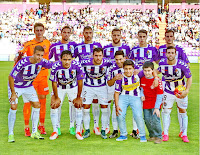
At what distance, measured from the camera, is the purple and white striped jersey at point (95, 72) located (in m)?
6.77

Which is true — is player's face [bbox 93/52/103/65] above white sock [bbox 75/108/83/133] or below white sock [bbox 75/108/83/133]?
above

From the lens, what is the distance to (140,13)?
39594mm

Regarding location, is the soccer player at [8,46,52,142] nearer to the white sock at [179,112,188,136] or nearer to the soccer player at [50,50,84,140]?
the soccer player at [50,50,84,140]

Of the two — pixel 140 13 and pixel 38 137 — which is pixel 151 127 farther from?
pixel 140 13

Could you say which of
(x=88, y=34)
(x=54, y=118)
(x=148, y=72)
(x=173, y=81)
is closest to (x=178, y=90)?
(x=173, y=81)

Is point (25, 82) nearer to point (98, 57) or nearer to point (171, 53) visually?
point (98, 57)

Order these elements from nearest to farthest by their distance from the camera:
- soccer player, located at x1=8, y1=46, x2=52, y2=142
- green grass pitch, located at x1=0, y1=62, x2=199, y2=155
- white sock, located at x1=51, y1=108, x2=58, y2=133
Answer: green grass pitch, located at x1=0, y1=62, x2=199, y2=155 < soccer player, located at x1=8, y1=46, x2=52, y2=142 < white sock, located at x1=51, y1=108, x2=58, y2=133

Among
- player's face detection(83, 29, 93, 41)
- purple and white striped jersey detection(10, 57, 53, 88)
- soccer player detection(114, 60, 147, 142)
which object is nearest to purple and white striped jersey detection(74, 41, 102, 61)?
player's face detection(83, 29, 93, 41)

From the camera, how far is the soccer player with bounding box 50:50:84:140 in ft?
21.1

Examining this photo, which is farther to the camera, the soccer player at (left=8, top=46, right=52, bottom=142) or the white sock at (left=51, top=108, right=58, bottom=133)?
the white sock at (left=51, top=108, right=58, bottom=133)

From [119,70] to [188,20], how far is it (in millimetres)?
32972

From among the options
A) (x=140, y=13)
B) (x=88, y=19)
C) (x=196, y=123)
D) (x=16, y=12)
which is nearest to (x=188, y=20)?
(x=140, y=13)

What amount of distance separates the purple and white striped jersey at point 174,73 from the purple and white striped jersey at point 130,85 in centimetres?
54

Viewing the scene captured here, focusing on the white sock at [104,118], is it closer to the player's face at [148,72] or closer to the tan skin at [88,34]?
the player's face at [148,72]
